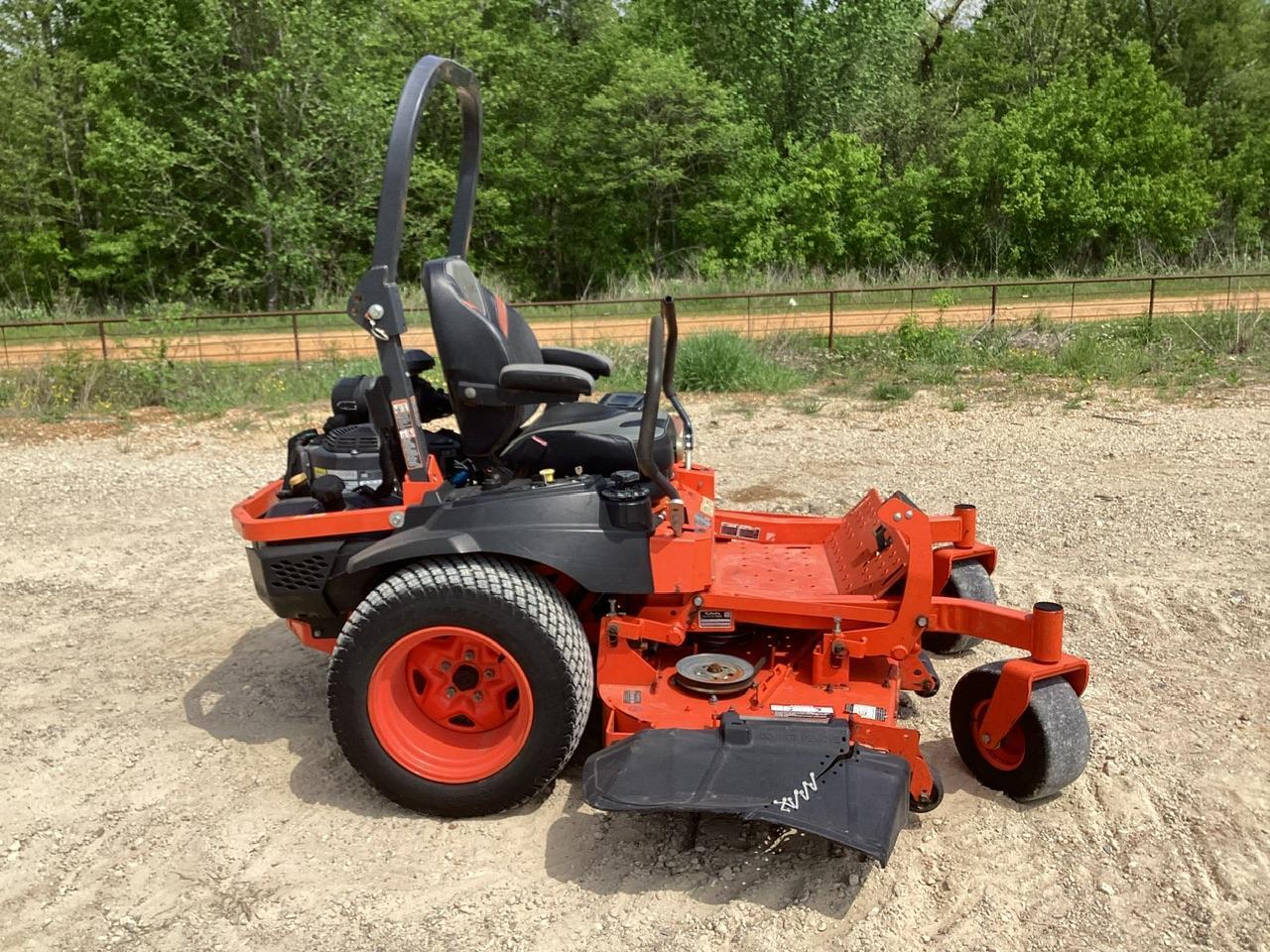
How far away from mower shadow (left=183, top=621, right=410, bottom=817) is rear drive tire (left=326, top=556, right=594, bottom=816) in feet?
0.78

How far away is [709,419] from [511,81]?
19833 millimetres

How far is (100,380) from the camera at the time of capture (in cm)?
1167

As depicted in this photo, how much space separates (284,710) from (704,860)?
2.01m

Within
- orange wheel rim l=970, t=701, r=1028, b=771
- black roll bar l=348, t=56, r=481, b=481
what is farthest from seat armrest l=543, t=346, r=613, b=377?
orange wheel rim l=970, t=701, r=1028, b=771

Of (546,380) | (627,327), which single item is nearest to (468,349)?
(546,380)

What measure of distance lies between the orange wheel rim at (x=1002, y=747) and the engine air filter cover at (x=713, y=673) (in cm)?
78

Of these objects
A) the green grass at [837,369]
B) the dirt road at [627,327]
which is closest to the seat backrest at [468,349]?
the green grass at [837,369]

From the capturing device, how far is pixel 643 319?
15.3 meters

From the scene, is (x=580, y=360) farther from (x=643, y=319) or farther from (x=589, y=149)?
(x=589, y=149)

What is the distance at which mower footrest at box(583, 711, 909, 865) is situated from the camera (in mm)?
3076

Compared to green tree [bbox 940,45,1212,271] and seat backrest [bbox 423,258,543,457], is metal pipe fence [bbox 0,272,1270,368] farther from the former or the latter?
green tree [bbox 940,45,1212,271]

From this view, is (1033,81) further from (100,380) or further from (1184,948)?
(1184,948)

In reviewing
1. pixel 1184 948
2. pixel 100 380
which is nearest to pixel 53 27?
pixel 100 380

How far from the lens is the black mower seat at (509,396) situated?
371 centimetres
